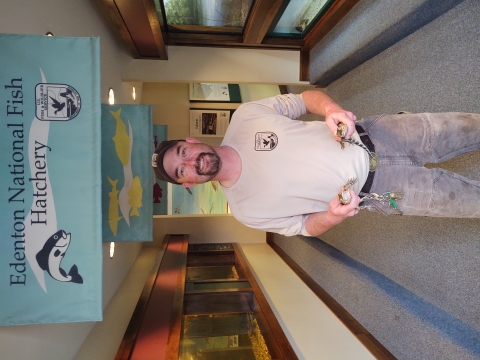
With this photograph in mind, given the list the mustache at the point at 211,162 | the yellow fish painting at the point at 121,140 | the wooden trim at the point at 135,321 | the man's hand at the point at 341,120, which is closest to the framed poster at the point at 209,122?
the wooden trim at the point at 135,321

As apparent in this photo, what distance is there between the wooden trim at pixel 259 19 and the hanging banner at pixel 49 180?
1.64m

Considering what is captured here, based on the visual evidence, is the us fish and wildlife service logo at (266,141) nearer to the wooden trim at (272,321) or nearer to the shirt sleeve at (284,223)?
the shirt sleeve at (284,223)

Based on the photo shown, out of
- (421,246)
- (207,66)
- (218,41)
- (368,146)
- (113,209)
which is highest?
(218,41)

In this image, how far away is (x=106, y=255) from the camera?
3.06 m

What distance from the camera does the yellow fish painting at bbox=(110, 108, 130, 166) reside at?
2.37 meters

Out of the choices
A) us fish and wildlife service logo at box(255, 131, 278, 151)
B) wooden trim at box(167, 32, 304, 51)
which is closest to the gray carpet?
wooden trim at box(167, 32, 304, 51)

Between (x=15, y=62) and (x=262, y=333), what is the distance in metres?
2.48

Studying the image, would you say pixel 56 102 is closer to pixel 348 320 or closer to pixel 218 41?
pixel 218 41

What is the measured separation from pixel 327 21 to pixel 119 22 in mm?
Answer: 1772

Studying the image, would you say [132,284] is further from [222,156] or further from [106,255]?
[222,156]

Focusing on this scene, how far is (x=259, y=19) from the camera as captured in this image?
289cm

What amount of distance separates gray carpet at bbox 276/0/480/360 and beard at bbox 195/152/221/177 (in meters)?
1.55

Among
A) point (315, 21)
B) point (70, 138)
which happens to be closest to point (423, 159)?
point (70, 138)

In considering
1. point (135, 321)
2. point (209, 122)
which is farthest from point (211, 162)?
point (209, 122)
